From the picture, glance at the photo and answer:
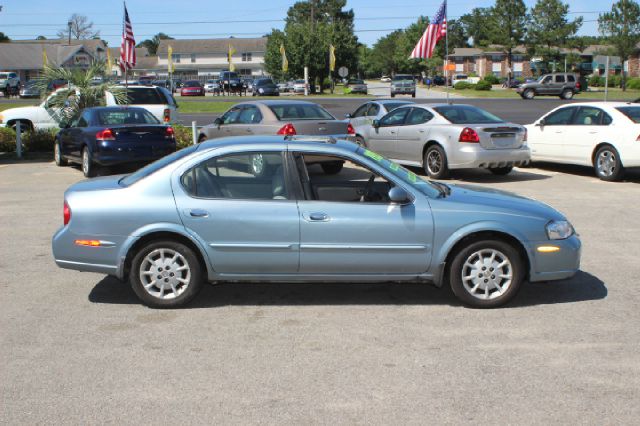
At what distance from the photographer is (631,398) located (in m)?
4.54

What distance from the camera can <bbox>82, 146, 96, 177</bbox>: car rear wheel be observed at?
610 inches

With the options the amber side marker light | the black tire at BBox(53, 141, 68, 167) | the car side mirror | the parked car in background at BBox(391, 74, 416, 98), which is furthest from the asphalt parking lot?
the parked car in background at BBox(391, 74, 416, 98)

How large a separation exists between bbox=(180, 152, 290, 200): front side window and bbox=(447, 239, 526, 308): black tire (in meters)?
1.56

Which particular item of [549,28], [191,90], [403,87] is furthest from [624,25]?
[191,90]

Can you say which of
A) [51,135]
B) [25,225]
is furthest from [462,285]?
[51,135]

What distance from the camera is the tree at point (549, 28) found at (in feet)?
278

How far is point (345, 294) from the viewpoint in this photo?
6.93m

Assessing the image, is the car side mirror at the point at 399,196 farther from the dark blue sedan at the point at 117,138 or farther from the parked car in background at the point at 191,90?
the parked car in background at the point at 191,90

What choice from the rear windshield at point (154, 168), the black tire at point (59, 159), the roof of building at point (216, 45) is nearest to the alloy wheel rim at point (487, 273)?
the rear windshield at point (154, 168)

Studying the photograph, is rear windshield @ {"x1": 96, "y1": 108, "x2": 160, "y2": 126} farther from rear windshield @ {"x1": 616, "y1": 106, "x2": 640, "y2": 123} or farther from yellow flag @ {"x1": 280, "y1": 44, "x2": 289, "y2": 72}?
yellow flag @ {"x1": 280, "y1": 44, "x2": 289, "y2": 72}

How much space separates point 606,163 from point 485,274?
9.35 meters

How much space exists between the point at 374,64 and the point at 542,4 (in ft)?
245

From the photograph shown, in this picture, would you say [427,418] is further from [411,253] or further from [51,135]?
[51,135]

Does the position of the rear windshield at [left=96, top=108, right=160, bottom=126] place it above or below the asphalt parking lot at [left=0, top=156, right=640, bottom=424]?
above
